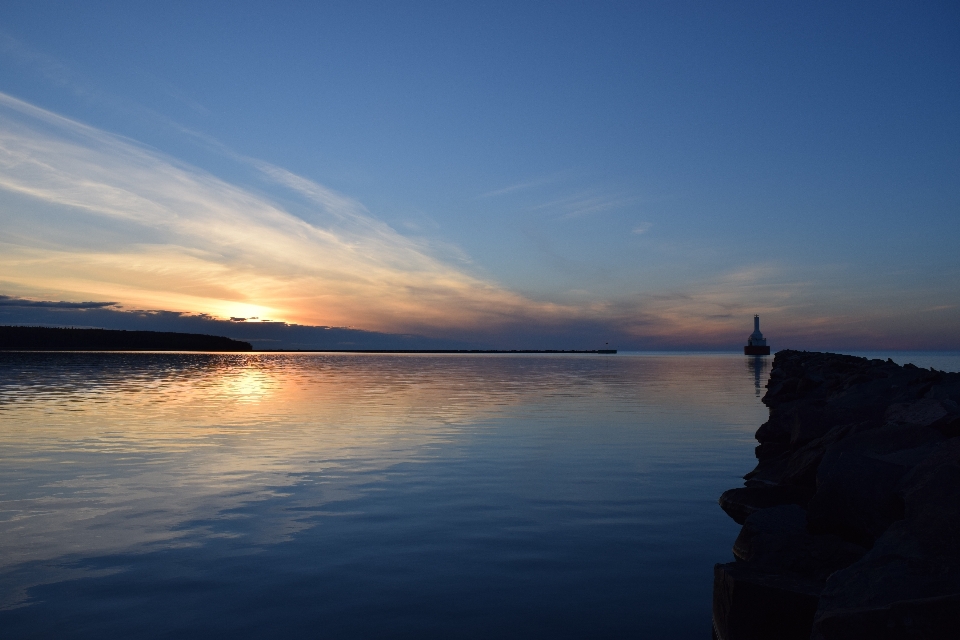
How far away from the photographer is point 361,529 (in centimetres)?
743

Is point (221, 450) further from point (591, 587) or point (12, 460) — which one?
point (591, 587)

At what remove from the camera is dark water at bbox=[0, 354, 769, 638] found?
201 inches

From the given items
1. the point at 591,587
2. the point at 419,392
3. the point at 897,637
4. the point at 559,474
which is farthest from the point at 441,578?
the point at 419,392

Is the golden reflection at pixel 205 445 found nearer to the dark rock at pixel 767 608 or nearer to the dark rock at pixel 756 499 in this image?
the dark rock at pixel 756 499

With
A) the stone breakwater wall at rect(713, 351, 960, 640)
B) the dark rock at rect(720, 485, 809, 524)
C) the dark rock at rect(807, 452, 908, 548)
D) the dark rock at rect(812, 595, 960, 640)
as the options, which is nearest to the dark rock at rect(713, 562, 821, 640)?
the stone breakwater wall at rect(713, 351, 960, 640)

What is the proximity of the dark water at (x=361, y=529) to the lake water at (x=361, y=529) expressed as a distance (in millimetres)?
27

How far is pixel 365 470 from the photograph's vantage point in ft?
35.5

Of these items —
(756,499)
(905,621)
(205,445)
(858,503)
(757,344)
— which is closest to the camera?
(905,621)

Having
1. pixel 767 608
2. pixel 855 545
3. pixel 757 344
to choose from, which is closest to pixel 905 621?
pixel 767 608

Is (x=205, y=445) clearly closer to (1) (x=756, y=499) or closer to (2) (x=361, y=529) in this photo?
(2) (x=361, y=529)

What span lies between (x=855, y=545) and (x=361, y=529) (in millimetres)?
4845

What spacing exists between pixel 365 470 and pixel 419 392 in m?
17.8

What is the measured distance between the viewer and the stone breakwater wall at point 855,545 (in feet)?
11.9

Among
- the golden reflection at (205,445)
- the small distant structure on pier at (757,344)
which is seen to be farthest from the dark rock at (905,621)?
the small distant structure on pier at (757,344)
